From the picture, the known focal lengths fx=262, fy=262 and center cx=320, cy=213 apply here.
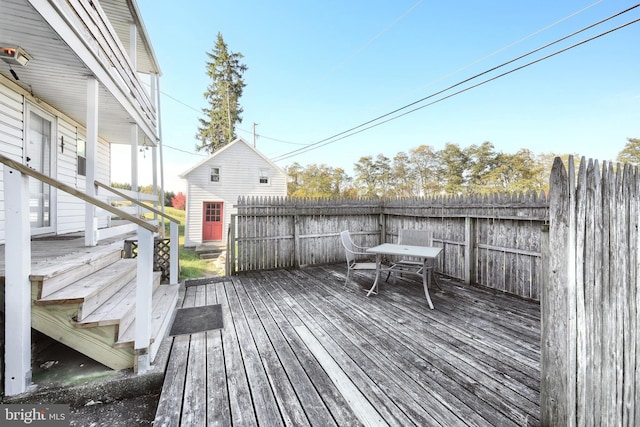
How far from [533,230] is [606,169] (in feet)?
11.3

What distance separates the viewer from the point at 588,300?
1.39 metres

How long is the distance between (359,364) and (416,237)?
338 centimetres

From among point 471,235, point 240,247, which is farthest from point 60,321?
point 471,235

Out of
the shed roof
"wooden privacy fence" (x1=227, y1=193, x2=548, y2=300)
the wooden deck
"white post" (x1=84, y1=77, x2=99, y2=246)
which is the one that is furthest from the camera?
the shed roof

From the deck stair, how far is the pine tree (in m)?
20.6

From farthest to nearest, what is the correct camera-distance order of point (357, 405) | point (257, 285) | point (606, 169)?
point (257, 285)
point (357, 405)
point (606, 169)

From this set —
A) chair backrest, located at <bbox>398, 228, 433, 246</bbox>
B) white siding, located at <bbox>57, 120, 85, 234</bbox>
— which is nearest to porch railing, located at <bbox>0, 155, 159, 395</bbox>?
white siding, located at <bbox>57, 120, 85, 234</bbox>

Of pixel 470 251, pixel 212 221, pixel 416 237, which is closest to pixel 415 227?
pixel 416 237

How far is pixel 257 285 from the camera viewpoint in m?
5.14

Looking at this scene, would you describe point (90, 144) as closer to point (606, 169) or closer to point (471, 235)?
point (606, 169)

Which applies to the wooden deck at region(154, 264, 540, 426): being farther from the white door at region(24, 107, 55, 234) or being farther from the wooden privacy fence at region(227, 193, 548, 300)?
the white door at region(24, 107, 55, 234)

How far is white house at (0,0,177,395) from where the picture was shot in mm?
1936

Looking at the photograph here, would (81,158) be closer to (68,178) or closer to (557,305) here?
(68,178)

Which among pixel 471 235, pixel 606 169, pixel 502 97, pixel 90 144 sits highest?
pixel 502 97
